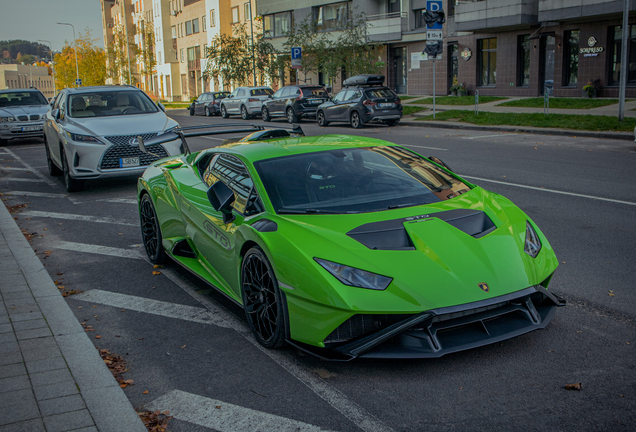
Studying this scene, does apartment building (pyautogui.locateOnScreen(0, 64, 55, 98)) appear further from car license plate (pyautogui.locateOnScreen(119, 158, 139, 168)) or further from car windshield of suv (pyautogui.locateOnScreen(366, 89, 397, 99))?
car license plate (pyautogui.locateOnScreen(119, 158, 139, 168))

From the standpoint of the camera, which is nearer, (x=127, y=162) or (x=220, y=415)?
(x=220, y=415)

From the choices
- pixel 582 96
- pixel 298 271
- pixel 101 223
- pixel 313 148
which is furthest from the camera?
pixel 582 96

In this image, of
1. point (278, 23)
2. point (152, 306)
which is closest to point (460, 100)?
point (278, 23)

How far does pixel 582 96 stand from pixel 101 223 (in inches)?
1052

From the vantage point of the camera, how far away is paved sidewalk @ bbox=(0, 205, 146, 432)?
3211 mm

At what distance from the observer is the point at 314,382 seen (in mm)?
3596

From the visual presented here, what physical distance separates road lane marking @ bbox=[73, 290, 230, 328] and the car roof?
50.4 inches

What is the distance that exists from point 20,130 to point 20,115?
1.86 ft

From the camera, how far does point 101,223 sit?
852cm

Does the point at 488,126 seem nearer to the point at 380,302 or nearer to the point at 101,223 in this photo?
the point at 101,223

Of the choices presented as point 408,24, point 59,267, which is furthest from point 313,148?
point 408,24

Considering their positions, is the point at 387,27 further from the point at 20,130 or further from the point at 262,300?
the point at 262,300

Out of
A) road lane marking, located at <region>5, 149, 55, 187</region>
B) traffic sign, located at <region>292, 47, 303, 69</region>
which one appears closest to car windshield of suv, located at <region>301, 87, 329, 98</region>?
traffic sign, located at <region>292, 47, 303, 69</region>

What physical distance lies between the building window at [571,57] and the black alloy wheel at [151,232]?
2810cm
